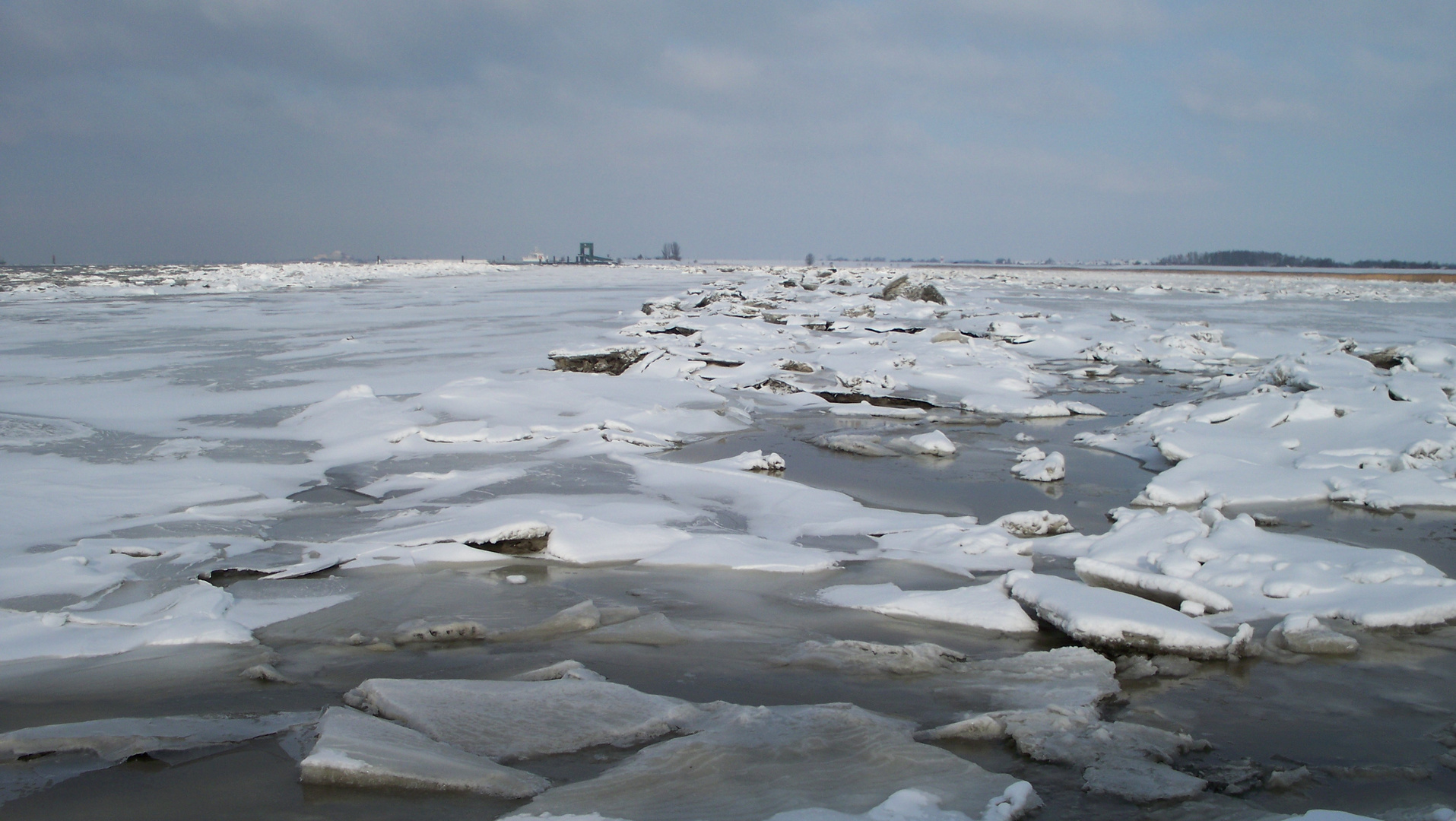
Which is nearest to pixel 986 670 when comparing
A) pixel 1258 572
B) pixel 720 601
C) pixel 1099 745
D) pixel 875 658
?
pixel 875 658

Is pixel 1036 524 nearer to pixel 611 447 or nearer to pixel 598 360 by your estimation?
pixel 611 447

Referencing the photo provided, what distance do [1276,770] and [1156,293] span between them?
140 ft

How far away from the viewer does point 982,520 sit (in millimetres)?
6367

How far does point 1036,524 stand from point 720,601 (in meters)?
2.53

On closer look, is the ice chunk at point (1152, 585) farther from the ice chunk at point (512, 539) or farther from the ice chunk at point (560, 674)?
the ice chunk at point (512, 539)

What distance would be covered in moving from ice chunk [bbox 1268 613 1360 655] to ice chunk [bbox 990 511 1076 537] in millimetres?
1805

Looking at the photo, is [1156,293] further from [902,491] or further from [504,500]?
[504,500]

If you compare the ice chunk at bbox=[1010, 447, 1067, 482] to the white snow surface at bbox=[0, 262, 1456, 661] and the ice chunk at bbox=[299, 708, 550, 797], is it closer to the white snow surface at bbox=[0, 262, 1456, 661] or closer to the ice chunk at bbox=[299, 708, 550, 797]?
the white snow surface at bbox=[0, 262, 1456, 661]

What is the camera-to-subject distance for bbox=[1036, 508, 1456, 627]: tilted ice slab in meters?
4.49

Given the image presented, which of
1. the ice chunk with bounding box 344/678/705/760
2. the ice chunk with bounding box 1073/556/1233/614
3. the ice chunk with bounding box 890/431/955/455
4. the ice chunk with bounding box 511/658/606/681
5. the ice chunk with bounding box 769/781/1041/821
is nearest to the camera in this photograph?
the ice chunk with bounding box 769/781/1041/821

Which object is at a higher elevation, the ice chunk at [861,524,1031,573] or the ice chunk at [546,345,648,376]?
the ice chunk at [546,345,648,376]

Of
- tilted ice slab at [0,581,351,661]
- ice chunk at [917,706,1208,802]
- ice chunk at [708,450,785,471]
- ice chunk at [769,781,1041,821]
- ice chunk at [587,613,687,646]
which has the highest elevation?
ice chunk at [708,450,785,471]

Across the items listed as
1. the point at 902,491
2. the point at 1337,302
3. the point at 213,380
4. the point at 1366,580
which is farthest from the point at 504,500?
the point at 1337,302

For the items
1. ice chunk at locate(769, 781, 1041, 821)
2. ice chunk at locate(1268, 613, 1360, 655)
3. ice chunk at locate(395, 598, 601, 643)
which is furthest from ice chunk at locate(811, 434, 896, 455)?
ice chunk at locate(769, 781, 1041, 821)
